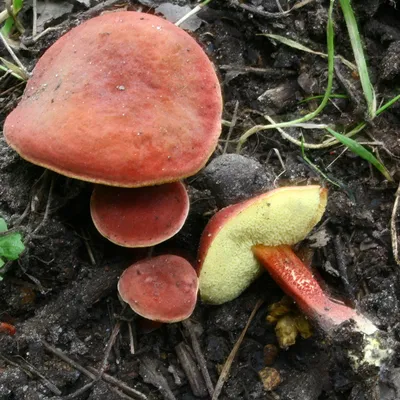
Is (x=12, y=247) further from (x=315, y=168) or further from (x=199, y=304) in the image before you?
(x=315, y=168)

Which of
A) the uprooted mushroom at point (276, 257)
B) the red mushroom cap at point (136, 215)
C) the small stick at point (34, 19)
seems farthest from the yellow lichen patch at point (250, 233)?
the small stick at point (34, 19)

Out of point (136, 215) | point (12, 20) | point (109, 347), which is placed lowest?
point (109, 347)

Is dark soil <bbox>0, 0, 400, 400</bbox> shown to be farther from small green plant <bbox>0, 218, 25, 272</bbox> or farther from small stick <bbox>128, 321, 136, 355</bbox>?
small green plant <bbox>0, 218, 25, 272</bbox>

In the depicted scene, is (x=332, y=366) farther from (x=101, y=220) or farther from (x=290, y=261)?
(x=101, y=220)

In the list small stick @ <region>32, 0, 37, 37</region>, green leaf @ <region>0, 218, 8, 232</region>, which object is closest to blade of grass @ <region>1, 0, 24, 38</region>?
small stick @ <region>32, 0, 37, 37</region>

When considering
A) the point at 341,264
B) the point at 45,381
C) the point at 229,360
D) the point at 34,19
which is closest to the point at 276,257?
the point at 341,264

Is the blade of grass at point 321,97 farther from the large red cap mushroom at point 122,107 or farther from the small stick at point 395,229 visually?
the large red cap mushroom at point 122,107
